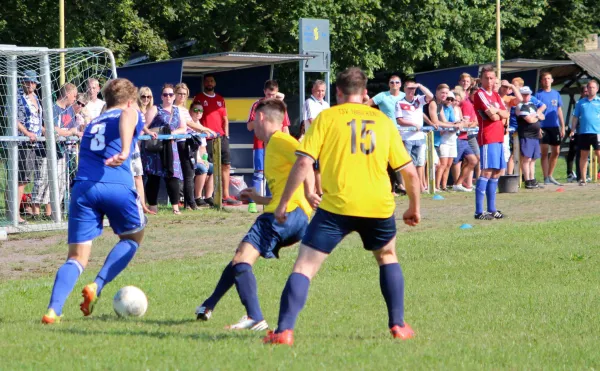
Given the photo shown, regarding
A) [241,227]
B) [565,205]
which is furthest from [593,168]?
[241,227]

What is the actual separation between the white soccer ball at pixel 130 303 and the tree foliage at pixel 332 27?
21751mm

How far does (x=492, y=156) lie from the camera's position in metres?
15.0

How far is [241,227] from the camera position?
15078mm

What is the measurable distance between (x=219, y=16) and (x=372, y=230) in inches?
1038

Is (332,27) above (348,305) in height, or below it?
above

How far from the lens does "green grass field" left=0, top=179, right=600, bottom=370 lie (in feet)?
21.1

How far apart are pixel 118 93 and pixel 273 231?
167cm

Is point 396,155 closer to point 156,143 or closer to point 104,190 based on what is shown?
point 104,190

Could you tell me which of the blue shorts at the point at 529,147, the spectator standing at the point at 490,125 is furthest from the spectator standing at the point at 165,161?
the blue shorts at the point at 529,147

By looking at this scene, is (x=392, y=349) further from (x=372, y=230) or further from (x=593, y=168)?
(x=593, y=168)

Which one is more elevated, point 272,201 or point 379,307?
point 272,201

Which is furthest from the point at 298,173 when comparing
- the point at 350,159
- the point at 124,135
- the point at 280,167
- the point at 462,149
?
the point at 462,149

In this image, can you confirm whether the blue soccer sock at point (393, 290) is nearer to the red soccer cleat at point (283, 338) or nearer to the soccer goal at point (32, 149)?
the red soccer cleat at point (283, 338)

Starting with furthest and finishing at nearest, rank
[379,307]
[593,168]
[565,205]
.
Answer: [593,168]
[565,205]
[379,307]
